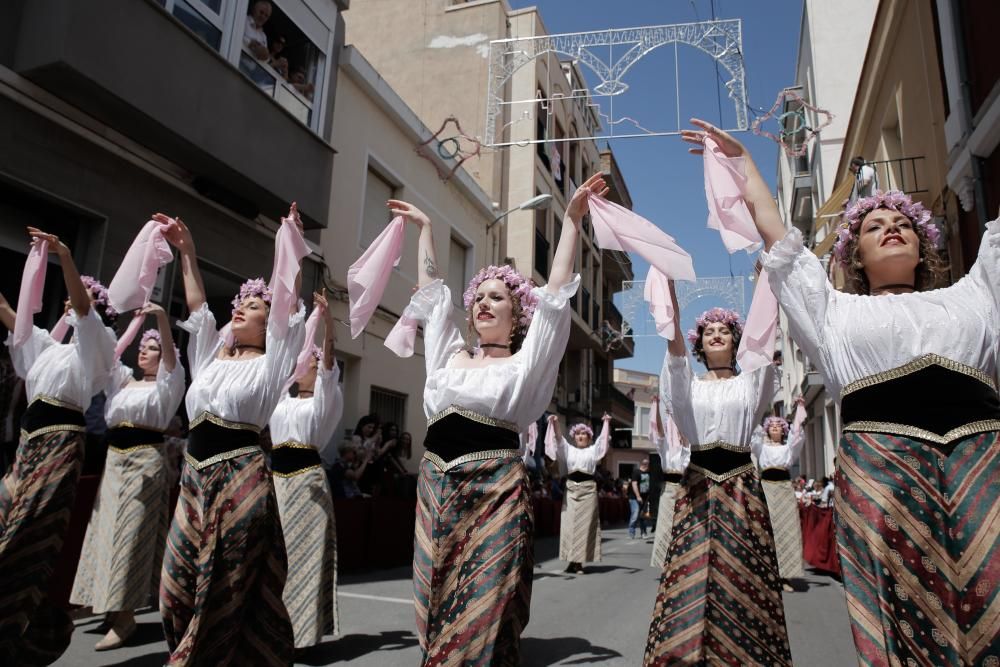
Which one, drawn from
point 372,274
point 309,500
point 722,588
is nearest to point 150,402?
point 309,500

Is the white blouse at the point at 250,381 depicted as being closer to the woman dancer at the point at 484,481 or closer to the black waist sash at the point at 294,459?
the woman dancer at the point at 484,481

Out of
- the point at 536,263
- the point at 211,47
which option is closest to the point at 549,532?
the point at 536,263

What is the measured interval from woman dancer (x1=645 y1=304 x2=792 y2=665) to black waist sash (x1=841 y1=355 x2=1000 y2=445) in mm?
1280

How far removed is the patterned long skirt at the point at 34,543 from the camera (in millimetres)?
3684

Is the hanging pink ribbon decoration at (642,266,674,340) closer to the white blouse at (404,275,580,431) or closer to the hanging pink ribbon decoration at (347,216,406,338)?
the white blouse at (404,275,580,431)

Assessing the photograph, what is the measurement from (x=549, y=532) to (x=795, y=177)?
12.3 metres

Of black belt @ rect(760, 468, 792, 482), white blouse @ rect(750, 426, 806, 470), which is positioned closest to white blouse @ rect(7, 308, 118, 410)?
white blouse @ rect(750, 426, 806, 470)

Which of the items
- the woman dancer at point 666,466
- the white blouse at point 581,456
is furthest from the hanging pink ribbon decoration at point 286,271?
the white blouse at point 581,456

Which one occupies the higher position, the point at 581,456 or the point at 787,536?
the point at 581,456

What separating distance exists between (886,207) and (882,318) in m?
0.62

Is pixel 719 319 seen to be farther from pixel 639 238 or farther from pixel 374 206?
pixel 374 206

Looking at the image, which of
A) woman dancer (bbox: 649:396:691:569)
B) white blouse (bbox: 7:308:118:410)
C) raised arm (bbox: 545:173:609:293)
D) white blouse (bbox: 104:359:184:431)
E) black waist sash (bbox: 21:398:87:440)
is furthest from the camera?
woman dancer (bbox: 649:396:691:569)

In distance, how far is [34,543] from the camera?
12.6ft

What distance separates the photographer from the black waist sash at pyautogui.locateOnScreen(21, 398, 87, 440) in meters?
4.21
